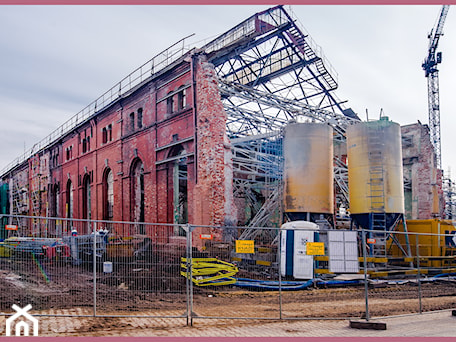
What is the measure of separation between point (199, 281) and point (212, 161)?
7.82m

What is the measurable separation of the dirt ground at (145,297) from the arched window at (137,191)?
14.8 m

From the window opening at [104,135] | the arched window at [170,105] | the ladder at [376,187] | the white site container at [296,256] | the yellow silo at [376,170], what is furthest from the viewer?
the window opening at [104,135]

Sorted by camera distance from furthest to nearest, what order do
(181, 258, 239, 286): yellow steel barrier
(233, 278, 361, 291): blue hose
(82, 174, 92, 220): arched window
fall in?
(82, 174, 92, 220): arched window → (233, 278, 361, 291): blue hose → (181, 258, 239, 286): yellow steel barrier

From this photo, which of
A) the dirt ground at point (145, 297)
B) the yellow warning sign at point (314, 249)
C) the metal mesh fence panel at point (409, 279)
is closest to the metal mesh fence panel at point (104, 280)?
the dirt ground at point (145, 297)

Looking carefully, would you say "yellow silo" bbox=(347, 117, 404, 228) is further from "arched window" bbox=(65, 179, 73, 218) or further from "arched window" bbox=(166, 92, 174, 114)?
"arched window" bbox=(65, 179, 73, 218)

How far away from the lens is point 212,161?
781 inches

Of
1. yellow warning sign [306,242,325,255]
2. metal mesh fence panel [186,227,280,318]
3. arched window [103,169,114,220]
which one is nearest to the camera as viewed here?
yellow warning sign [306,242,325,255]

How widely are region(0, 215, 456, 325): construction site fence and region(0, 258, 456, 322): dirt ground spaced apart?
0.08ft

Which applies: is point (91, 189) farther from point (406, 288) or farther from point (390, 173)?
point (406, 288)

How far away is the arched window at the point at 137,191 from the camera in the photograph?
26844mm

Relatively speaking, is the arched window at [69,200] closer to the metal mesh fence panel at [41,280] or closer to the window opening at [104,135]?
the window opening at [104,135]

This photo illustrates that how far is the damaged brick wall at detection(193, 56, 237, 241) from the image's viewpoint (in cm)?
1972

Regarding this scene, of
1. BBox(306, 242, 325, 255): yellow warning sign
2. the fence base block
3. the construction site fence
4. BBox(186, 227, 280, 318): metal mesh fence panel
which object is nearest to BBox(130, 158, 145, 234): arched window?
the construction site fence

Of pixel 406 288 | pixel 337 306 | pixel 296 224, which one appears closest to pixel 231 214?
pixel 296 224
